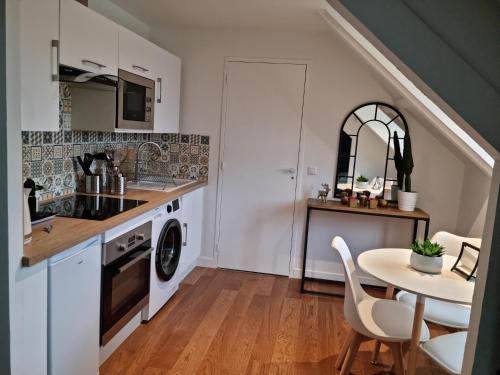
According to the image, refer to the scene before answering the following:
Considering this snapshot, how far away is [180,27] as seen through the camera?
13.2ft

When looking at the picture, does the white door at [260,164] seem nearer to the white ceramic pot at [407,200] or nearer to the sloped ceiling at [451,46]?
the white ceramic pot at [407,200]

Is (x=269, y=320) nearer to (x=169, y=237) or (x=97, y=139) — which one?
(x=169, y=237)

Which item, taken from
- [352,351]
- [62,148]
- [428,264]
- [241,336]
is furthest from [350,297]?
[62,148]

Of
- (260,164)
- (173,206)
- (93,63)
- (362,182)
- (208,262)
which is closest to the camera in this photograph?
(93,63)

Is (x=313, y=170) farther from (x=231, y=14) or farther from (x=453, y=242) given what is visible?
(x=231, y=14)

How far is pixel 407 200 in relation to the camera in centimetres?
368

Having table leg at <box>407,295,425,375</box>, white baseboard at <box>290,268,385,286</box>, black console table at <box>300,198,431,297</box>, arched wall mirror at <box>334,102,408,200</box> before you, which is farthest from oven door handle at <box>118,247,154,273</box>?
arched wall mirror at <box>334,102,408,200</box>

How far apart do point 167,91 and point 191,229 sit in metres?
1.28

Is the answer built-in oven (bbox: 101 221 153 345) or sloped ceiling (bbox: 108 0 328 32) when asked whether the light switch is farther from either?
built-in oven (bbox: 101 221 153 345)

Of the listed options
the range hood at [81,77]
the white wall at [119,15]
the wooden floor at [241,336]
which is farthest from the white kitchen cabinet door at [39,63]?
the wooden floor at [241,336]

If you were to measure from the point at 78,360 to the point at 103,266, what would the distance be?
0.48 m

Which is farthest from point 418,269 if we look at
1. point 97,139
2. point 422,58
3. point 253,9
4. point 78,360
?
point 97,139

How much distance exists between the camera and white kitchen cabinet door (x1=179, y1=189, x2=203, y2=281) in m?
3.64

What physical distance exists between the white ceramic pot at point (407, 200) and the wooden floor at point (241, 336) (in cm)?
88
